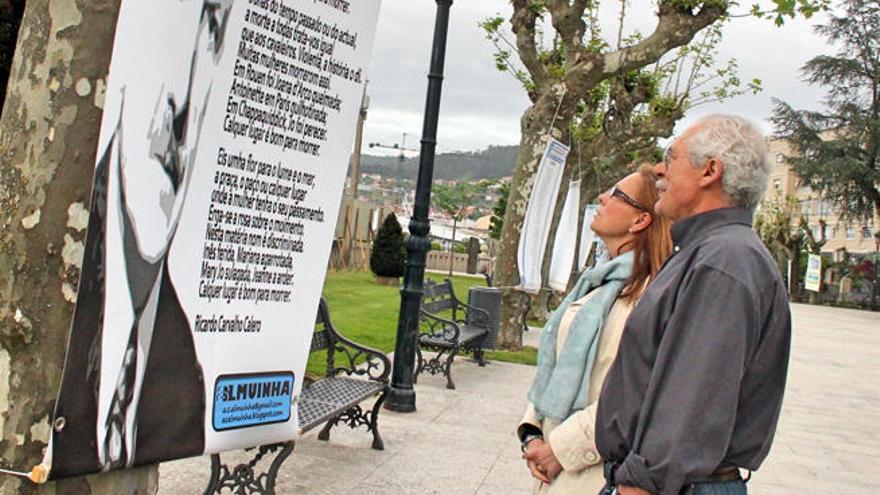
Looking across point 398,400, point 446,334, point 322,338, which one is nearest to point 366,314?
point 446,334

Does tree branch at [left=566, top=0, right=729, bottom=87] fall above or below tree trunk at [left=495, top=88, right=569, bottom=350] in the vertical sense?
above

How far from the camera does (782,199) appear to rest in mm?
63562

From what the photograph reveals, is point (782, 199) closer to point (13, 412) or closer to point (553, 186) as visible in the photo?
point (553, 186)

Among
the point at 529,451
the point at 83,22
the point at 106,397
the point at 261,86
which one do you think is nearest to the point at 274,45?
the point at 261,86

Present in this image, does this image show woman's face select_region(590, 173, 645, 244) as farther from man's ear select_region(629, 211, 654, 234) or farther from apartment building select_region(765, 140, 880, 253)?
apartment building select_region(765, 140, 880, 253)

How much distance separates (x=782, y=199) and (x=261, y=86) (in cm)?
6581

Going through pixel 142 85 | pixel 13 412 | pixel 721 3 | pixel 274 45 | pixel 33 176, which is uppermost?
pixel 721 3

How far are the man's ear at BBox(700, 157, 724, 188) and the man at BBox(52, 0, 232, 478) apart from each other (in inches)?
56.9

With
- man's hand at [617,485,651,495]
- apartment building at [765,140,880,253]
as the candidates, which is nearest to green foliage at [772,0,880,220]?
apartment building at [765,140,880,253]

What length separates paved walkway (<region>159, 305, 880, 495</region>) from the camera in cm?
570

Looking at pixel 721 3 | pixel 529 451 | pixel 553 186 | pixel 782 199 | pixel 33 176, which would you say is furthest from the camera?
pixel 782 199

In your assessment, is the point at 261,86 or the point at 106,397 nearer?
the point at 106,397

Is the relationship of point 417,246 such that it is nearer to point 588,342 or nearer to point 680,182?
point 588,342

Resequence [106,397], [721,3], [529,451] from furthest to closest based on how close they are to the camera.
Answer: [721,3]
[529,451]
[106,397]
